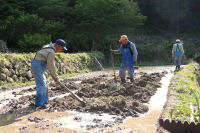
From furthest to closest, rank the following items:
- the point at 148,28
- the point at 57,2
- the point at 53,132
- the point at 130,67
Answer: the point at 148,28 < the point at 57,2 < the point at 130,67 < the point at 53,132

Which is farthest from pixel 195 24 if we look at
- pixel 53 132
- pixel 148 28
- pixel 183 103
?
pixel 53 132

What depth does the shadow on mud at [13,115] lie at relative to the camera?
5.71 m

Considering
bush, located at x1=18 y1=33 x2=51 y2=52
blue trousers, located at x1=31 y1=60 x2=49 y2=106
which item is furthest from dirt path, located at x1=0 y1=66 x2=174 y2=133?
bush, located at x1=18 y1=33 x2=51 y2=52

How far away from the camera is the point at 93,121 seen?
554cm

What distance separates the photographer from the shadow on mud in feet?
18.7

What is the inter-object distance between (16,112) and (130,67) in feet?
16.3

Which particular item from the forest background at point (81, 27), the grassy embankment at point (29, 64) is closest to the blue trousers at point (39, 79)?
the grassy embankment at point (29, 64)

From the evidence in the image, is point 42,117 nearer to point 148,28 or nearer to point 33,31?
point 33,31

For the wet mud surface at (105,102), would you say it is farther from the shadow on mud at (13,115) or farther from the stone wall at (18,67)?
the stone wall at (18,67)

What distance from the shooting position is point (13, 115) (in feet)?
20.4

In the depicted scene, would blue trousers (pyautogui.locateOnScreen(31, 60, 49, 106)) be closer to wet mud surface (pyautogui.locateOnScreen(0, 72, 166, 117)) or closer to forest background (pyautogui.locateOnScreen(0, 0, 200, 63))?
wet mud surface (pyautogui.locateOnScreen(0, 72, 166, 117))

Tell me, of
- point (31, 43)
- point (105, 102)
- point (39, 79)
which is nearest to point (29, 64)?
point (39, 79)

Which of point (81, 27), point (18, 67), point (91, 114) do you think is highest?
point (81, 27)

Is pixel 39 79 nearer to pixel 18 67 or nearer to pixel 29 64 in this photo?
pixel 18 67
